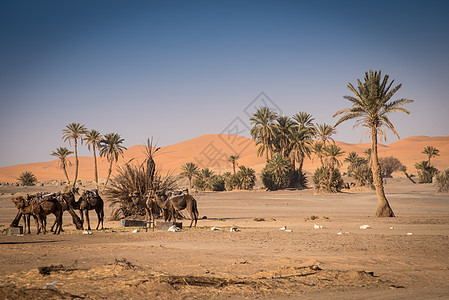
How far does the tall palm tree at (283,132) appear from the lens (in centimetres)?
7144

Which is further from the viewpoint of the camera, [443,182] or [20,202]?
[443,182]

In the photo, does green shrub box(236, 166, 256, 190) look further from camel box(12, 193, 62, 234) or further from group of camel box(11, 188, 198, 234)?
camel box(12, 193, 62, 234)

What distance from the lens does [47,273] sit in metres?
8.77

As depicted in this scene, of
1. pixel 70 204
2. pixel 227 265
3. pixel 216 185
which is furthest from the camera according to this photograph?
pixel 216 185

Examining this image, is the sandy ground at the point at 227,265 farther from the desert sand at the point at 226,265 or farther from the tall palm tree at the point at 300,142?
the tall palm tree at the point at 300,142

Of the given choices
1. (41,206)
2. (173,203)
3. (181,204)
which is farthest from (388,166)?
(41,206)

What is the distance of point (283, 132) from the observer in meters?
71.9

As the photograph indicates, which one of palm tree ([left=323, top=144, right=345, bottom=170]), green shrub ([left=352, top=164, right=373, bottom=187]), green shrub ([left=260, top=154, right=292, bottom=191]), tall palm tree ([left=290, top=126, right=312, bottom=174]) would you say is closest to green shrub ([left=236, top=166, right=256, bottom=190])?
green shrub ([left=260, top=154, right=292, bottom=191])

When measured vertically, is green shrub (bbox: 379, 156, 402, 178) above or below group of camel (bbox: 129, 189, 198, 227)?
above

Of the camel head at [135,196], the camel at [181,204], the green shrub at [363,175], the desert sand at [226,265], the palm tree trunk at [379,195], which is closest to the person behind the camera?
the desert sand at [226,265]

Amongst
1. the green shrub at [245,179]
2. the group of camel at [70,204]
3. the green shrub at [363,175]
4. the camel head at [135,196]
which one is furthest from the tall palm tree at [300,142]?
the group of camel at [70,204]

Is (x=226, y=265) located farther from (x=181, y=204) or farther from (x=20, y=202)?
(x=20, y=202)

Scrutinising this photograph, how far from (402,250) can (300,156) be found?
5705 cm

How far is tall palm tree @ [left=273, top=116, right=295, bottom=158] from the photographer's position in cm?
7144
